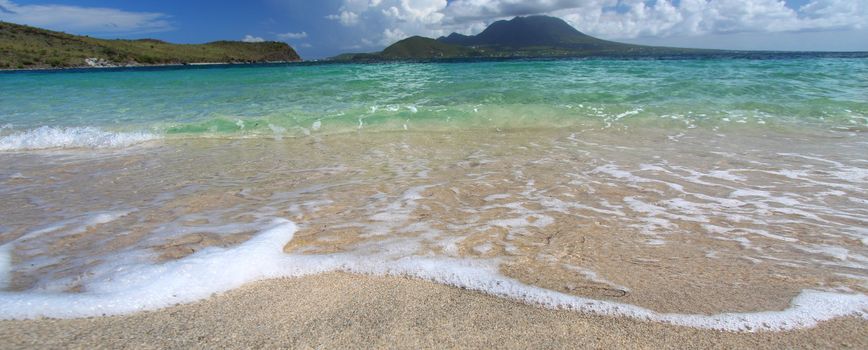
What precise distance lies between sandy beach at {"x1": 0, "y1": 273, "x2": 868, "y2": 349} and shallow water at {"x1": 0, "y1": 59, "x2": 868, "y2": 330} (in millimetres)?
116

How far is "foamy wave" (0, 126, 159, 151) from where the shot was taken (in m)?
8.12

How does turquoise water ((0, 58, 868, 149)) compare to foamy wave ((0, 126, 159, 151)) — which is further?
turquoise water ((0, 58, 868, 149))

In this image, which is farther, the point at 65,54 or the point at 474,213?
the point at 65,54

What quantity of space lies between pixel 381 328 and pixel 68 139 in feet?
30.1

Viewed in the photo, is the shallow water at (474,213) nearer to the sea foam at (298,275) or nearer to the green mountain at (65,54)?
the sea foam at (298,275)

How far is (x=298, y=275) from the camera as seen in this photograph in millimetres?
2725

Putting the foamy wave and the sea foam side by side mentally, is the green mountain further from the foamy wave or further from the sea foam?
the sea foam

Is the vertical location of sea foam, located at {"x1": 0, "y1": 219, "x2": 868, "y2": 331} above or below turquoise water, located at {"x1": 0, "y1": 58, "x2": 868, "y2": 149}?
below

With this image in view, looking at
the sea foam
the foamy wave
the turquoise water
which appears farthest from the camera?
the turquoise water

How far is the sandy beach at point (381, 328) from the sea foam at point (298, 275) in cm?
8

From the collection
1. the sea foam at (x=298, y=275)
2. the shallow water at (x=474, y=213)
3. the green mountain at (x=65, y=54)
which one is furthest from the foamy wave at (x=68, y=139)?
the green mountain at (x=65, y=54)

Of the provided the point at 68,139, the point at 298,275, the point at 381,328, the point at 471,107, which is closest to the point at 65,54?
the point at 68,139

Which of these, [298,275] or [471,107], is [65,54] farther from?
[298,275]

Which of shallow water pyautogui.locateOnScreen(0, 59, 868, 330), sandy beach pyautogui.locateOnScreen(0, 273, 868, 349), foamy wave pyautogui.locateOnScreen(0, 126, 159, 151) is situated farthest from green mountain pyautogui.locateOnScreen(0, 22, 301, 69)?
sandy beach pyautogui.locateOnScreen(0, 273, 868, 349)
